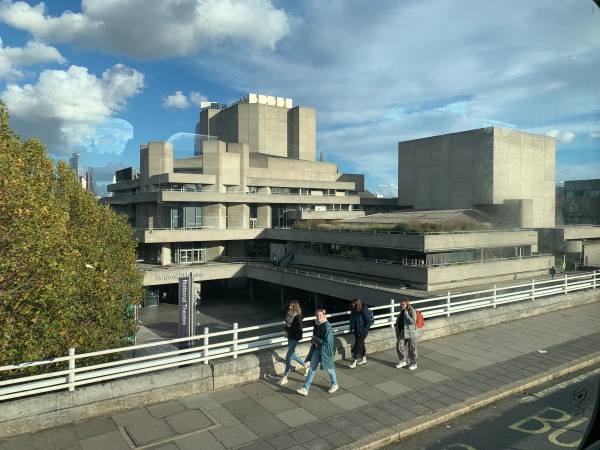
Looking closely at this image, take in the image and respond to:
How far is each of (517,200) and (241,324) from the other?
36.5 meters

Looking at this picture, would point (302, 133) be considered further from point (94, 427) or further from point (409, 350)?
point (94, 427)

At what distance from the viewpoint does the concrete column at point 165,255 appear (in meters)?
49.4

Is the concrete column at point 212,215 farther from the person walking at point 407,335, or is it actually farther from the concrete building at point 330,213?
the person walking at point 407,335

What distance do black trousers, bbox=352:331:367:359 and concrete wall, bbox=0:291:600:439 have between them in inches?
21.2

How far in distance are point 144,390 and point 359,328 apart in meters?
4.70

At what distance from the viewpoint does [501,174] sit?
5603 cm

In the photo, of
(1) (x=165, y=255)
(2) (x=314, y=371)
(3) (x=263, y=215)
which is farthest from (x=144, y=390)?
(3) (x=263, y=215)

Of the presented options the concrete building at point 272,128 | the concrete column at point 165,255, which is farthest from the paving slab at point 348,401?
the concrete building at point 272,128

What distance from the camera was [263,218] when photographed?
59.2m

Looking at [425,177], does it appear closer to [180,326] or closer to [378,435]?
[180,326]

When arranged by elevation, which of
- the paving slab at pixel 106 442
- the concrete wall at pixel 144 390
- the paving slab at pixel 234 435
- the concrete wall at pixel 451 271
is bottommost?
the concrete wall at pixel 451 271

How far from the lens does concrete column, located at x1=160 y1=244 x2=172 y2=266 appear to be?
4941 cm

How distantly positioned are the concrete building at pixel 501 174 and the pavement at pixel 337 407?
44739 mm

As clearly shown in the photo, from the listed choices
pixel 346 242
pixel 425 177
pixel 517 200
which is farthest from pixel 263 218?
pixel 517 200
